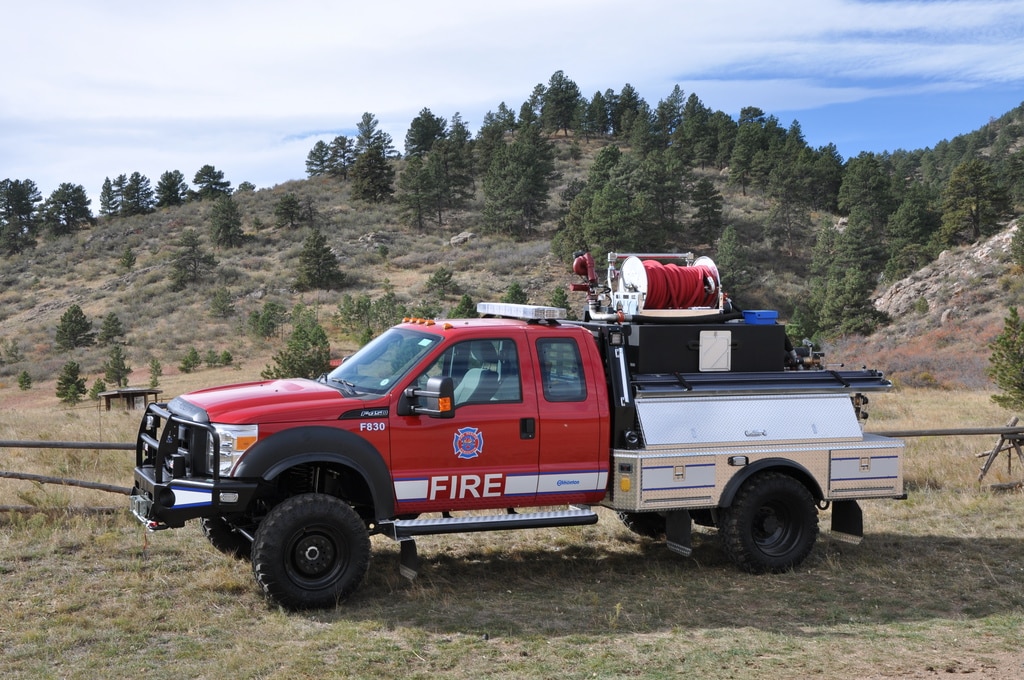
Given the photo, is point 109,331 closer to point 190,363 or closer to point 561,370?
point 190,363

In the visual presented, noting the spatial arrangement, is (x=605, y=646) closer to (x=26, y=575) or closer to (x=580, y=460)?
(x=580, y=460)

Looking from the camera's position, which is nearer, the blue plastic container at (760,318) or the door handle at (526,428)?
the door handle at (526,428)

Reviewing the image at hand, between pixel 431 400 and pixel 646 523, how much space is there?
3209mm

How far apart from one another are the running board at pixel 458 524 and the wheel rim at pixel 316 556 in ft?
1.16

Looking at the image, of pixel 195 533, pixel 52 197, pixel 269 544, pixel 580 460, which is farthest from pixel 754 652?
pixel 52 197

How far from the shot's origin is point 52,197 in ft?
261

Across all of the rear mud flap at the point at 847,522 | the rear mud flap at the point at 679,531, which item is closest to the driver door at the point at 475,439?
the rear mud flap at the point at 679,531

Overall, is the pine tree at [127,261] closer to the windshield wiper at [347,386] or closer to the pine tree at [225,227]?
the pine tree at [225,227]

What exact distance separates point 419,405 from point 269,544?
1.38 meters

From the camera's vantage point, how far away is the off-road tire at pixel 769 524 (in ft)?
25.7

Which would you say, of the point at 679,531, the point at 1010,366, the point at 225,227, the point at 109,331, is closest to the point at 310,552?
the point at 679,531

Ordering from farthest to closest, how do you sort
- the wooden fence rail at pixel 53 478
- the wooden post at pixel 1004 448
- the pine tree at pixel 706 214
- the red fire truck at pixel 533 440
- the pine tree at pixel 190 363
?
the pine tree at pixel 706 214 < the pine tree at pixel 190 363 < the wooden post at pixel 1004 448 < the wooden fence rail at pixel 53 478 < the red fire truck at pixel 533 440

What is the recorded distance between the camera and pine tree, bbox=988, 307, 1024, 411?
67.3 ft

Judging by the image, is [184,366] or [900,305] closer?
[184,366]
